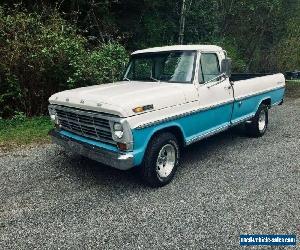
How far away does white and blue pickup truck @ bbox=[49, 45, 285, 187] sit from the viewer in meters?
4.41

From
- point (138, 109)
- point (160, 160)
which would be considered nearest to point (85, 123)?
point (138, 109)

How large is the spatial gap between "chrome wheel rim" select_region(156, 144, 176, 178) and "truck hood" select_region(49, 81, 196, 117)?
72 centimetres

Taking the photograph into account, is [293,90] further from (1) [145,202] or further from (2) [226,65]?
(1) [145,202]

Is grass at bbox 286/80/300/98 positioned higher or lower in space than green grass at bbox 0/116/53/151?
lower

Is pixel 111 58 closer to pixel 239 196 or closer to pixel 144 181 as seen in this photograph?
pixel 144 181

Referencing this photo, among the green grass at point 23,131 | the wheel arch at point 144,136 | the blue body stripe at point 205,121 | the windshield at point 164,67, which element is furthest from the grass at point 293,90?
the wheel arch at point 144,136

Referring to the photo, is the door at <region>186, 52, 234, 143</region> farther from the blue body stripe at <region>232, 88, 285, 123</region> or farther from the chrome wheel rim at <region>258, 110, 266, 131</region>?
the chrome wheel rim at <region>258, 110, 266, 131</region>

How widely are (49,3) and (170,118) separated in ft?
27.3

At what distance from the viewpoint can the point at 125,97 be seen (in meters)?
4.56

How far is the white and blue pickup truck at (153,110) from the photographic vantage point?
4.41 meters

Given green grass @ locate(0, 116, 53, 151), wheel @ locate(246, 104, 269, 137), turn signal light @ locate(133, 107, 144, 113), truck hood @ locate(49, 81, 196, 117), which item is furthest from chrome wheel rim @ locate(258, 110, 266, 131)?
green grass @ locate(0, 116, 53, 151)

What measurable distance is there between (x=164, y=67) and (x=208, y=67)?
0.82 meters

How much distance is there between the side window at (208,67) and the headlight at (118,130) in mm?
1939

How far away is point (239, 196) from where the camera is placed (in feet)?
15.4
